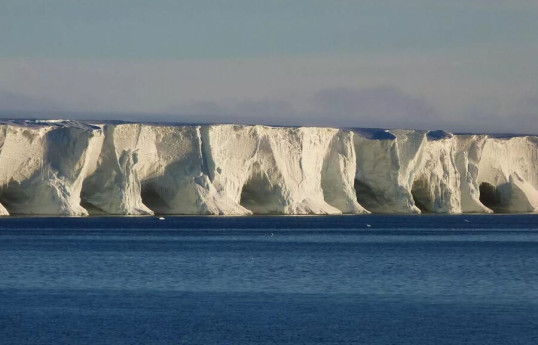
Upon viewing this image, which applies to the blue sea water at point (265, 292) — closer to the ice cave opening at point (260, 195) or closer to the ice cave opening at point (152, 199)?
the ice cave opening at point (152, 199)

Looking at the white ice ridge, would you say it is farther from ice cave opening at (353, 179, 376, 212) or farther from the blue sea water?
the blue sea water

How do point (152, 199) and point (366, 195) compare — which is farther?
point (366, 195)

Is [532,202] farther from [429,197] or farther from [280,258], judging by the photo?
[280,258]

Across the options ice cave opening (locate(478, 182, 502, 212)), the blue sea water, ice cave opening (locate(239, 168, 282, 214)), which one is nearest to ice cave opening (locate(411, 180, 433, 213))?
ice cave opening (locate(478, 182, 502, 212))

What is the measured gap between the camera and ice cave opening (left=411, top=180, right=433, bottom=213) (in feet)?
238

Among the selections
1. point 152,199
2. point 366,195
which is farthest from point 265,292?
point 366,195

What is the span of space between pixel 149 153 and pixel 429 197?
1937cm

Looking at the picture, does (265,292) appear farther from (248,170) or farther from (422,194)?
(422,194)

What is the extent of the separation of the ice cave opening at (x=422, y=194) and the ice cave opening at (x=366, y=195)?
2.76 meters

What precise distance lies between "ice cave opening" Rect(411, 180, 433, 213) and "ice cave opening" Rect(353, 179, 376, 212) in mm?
2757

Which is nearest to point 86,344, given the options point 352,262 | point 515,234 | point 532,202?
point 352,262

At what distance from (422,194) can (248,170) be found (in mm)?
14335

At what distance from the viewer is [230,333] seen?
19172 mm

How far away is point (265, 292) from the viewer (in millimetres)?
25438
